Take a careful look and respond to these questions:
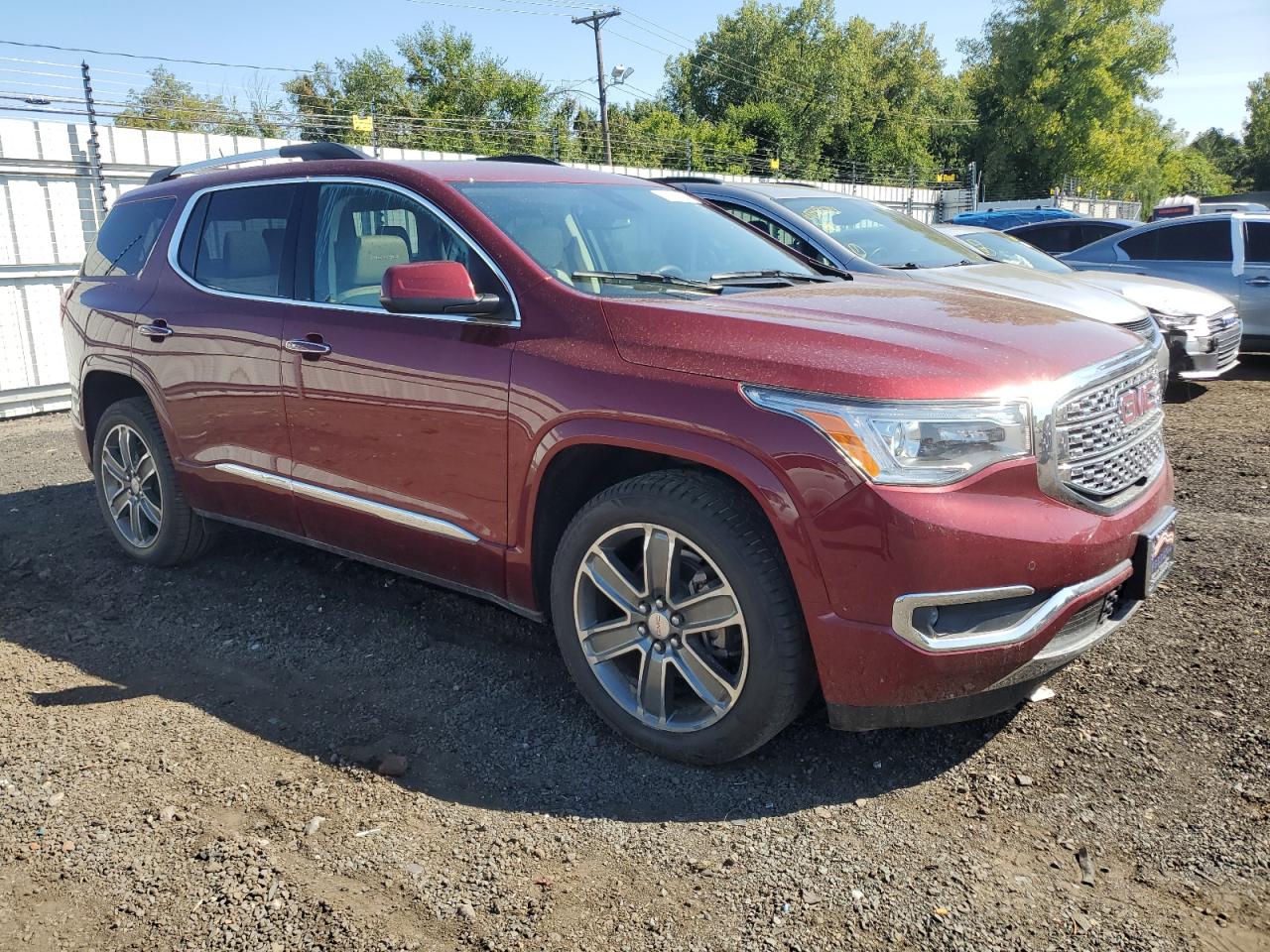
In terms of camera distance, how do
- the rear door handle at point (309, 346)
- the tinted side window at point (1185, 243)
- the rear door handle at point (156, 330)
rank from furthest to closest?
the tinted side window at point (1185, 243), the rear door handle at point (156, 330), the rear door handle at point (309, 346)

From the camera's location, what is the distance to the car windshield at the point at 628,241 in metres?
3.51

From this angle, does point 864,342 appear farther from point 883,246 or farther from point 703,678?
point 883,246

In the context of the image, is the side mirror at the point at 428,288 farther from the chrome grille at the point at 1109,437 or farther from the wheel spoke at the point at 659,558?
the chrome grille at the point at 1109,437

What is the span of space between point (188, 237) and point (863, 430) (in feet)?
11.6

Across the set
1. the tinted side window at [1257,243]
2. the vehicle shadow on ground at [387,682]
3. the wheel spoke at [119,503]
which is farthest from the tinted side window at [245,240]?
the tinted side window at [1257,243]

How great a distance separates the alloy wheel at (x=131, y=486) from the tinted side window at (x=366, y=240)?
1.61m

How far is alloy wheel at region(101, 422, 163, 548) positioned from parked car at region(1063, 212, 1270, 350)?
950 centimetres

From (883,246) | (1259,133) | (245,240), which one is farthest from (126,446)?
(1259,133)

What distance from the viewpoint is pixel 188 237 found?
4.68 meters

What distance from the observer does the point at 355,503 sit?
3840 millimetres

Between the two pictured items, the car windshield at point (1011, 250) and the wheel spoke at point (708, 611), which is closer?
the wheel spoke at point (708, 611)

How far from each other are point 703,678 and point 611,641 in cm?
36

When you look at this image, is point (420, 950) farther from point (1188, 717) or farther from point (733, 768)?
point (1188, 717)

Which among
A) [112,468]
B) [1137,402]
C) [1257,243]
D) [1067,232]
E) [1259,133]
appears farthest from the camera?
[1259,133]
